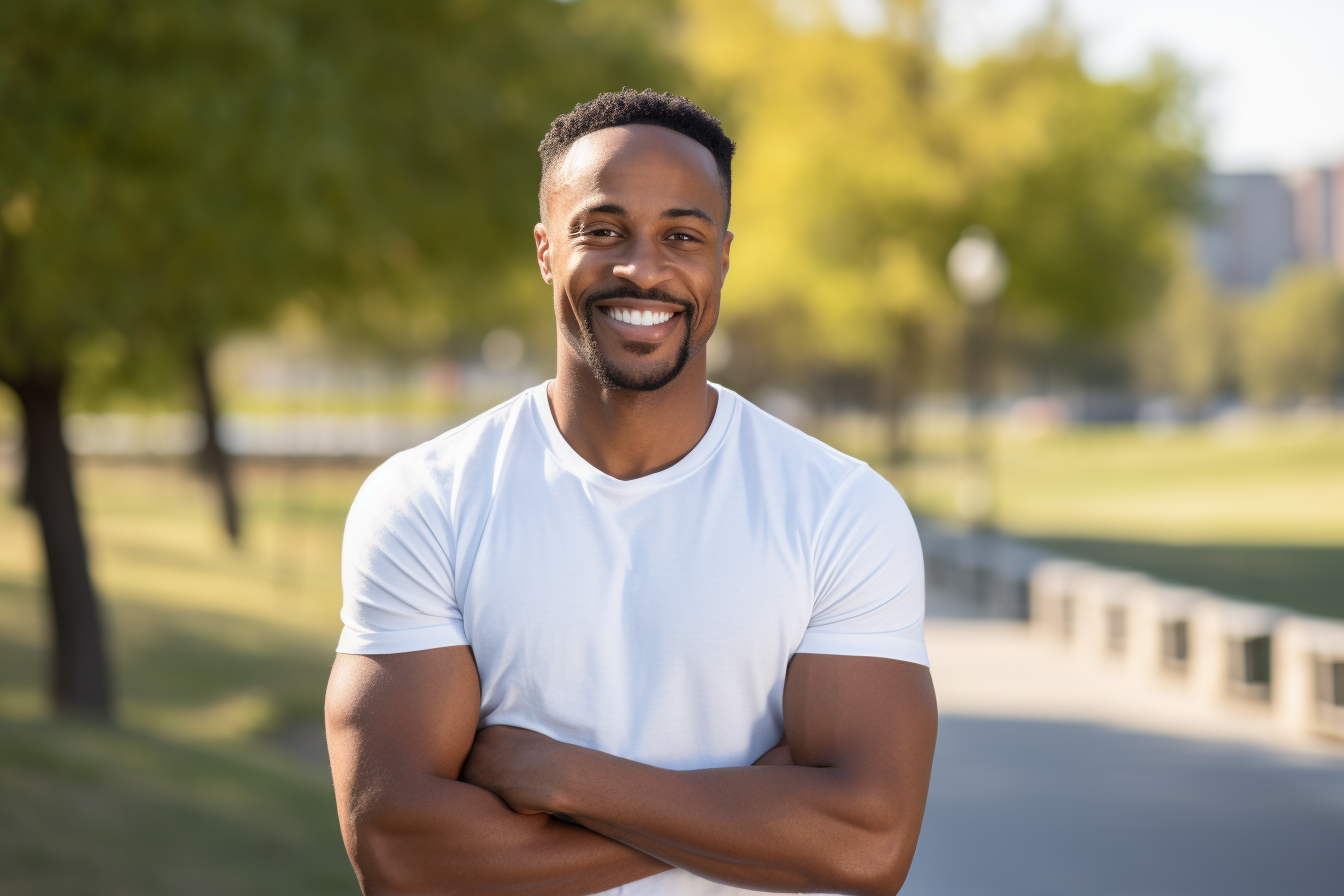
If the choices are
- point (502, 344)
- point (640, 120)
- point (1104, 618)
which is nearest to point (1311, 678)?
point (1104, 618)

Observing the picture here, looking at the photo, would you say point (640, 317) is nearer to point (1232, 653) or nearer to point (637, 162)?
point (637, 162)

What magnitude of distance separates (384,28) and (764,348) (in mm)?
39327

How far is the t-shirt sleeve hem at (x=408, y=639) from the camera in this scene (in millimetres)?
2334

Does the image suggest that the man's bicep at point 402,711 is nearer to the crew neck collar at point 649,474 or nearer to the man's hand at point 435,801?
the man's hand at point 435,801

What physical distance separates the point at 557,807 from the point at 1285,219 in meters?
58.3

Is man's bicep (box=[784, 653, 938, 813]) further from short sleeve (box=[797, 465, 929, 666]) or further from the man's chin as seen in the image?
the man's chin

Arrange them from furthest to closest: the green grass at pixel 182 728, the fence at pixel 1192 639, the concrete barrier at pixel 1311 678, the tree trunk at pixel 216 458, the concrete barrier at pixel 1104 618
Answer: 1. the tree trunk at pixel 216 458
2. the concrete barrier at pixel 1104 618
3. the fence at pixel 1192 639
4. the concrete barrier at pixel 1311 678
5. the green grass at pixel 182 728

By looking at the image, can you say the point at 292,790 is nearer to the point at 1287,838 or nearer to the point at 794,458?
the point at 1287,838

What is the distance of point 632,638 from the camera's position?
7.54ft

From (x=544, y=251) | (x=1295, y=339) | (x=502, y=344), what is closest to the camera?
(x=544, y=251)

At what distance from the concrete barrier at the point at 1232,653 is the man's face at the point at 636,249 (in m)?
9.36

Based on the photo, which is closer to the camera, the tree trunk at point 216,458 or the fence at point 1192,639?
the fence at point 1192,639

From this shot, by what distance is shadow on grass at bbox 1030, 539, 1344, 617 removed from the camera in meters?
16.6

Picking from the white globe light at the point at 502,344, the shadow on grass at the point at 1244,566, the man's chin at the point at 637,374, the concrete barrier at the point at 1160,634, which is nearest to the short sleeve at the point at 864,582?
the man's chin at the point at 637,374
